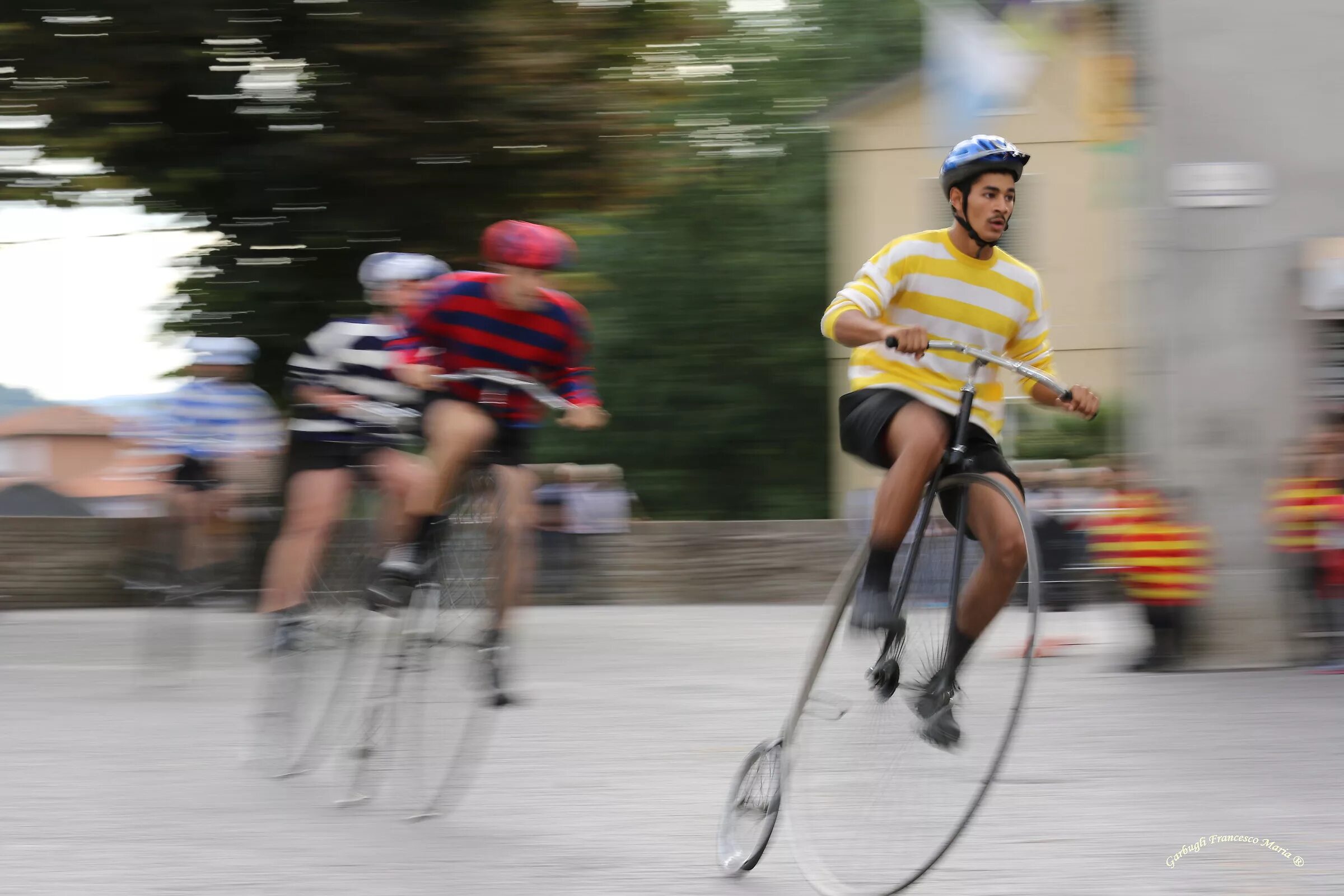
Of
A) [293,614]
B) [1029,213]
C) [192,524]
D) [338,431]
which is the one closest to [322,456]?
[338,431]

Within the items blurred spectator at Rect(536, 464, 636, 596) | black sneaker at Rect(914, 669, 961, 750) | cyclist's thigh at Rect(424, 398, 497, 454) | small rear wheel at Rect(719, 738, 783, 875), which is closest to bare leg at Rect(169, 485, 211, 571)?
cyclist's thigh at Rect(424, 398, 497, 454)

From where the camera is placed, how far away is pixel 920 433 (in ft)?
17.6

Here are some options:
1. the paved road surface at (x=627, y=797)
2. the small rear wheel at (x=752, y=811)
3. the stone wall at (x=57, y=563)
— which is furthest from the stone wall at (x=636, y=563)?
the small rear wheel at (x=752, y=811)

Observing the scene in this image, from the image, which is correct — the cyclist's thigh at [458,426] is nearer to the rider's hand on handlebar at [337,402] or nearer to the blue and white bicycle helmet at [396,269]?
the blue and white bicycle helmet at [396,269]

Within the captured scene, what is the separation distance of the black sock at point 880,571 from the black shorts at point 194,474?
667 centimetres

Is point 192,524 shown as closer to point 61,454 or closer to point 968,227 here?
point 968,227

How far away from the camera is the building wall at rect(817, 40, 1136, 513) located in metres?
37.4

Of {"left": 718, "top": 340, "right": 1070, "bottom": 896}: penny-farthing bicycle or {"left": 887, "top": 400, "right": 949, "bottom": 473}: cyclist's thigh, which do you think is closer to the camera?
{"left": 718, "top": 340, "right": 1070, "bottom": 896}: penny-farthing bicycle

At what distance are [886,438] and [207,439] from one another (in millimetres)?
6490

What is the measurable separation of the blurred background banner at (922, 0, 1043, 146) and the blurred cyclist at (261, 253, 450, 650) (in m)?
4.54

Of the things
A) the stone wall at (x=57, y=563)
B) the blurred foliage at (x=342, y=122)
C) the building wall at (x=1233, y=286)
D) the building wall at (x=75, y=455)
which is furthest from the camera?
the building wall at (x=75, y=455)

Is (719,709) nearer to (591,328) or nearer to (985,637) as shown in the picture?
(985,637)

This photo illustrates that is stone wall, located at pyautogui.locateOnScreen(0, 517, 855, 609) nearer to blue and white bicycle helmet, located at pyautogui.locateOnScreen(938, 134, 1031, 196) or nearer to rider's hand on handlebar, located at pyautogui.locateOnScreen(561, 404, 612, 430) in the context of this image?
rider's hand on handlebar, located at pyautogui.locateOnScreen(561, 404, 612, 430)

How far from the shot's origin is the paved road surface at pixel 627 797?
560cm
